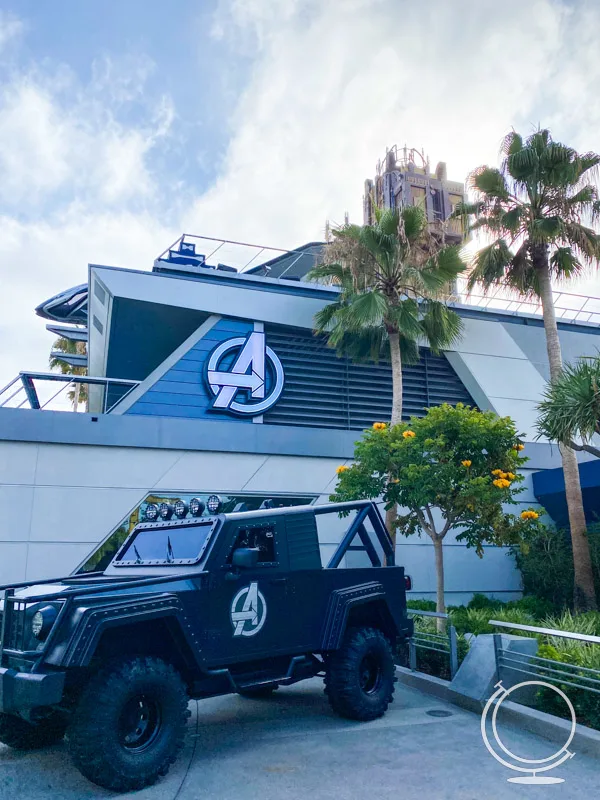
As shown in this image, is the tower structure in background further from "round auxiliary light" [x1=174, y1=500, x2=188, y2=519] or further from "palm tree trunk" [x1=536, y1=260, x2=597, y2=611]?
"round auxiliary light" [x1=174, y1=500, x2=188, y2=519]

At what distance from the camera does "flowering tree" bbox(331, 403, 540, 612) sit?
33.8 feet

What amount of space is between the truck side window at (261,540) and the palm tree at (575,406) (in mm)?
5173

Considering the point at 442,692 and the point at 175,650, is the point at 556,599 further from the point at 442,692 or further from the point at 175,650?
the point at 175,650

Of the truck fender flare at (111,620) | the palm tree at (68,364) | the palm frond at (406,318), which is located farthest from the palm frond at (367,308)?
the palm tree at (68,364)

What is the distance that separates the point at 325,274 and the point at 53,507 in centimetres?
799

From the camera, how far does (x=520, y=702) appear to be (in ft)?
22.9

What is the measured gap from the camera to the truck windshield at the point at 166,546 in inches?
242

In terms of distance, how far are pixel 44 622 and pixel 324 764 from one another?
2641mm

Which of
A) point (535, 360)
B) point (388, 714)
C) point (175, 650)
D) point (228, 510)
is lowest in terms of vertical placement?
point (388, 714)

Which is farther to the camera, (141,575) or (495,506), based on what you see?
(495,506)

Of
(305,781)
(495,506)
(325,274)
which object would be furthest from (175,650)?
(325,274)

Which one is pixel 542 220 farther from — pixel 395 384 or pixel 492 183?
pixel 395 384

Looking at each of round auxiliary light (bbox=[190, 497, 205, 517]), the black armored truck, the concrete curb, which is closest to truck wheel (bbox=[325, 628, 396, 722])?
the black armored truck

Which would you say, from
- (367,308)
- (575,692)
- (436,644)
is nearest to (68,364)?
(367,308)
